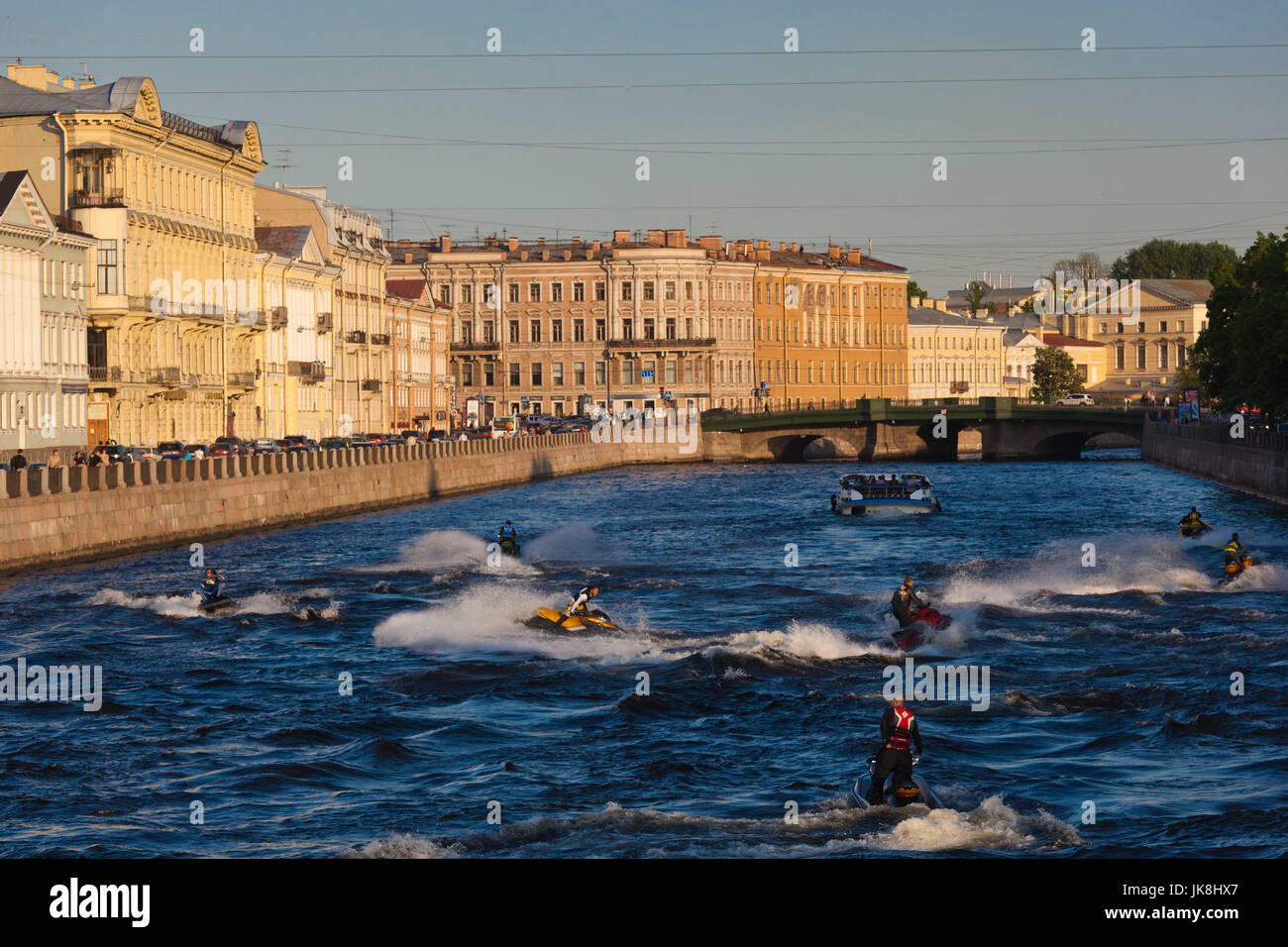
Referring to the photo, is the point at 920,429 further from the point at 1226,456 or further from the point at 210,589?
the point at 210,589

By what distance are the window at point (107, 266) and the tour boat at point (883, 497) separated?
29371 millimetres

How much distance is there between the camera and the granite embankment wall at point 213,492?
44.1 metres

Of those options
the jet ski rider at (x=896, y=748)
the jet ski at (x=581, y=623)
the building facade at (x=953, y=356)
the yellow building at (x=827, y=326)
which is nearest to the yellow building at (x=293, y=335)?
the yellow building at (x=827, y=326)

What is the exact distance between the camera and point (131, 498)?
1973 inches

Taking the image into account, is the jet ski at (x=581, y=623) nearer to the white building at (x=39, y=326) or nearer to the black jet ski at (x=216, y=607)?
the black jet ski at (x=216, y=607)

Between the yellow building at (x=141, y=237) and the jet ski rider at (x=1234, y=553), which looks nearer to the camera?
the jet ski rider at (x=1234, y=553)

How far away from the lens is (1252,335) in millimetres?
77875

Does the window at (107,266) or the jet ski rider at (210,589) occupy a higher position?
the window at (107,266)

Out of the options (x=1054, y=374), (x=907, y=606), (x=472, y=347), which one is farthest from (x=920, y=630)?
(x=1054, y=374)

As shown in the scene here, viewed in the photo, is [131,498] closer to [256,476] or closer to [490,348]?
[256,476]

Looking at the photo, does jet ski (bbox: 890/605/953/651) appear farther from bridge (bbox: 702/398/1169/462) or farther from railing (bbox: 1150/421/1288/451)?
bridge (bbox: 702/398/1169/462)

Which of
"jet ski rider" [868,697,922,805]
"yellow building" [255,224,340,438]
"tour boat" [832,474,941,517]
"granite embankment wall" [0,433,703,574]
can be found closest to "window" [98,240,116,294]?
"granite embankment wall" [0,433,703,574]

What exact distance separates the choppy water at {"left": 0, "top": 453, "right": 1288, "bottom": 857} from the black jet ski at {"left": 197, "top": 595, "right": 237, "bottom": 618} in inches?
12.9

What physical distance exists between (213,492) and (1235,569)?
98.3 ft
